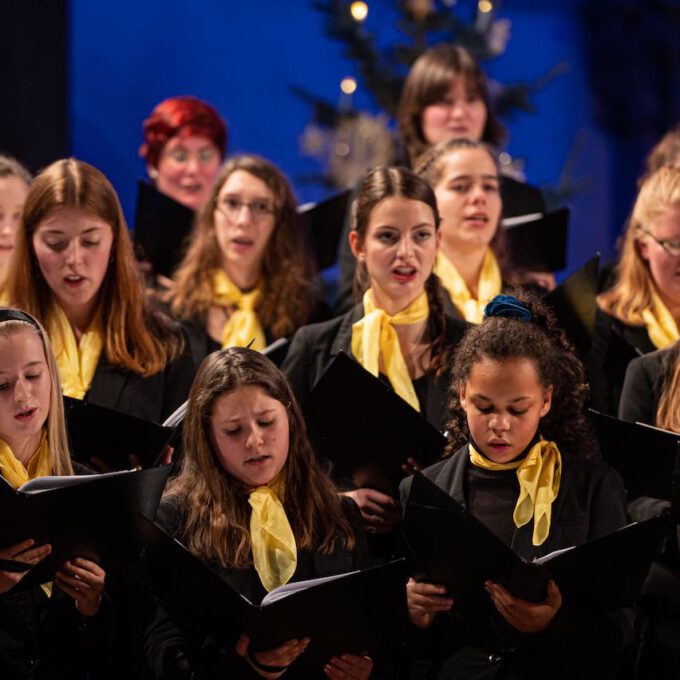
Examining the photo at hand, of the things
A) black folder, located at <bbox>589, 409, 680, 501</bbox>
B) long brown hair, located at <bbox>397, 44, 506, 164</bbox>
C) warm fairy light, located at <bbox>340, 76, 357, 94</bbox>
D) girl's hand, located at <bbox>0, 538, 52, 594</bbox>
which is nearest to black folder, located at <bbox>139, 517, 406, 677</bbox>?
girl's hand, located at <bbox>0, 538, 52, 594</bbox>

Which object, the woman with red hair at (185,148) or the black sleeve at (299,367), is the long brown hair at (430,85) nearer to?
the woman with red hair at (185,148)

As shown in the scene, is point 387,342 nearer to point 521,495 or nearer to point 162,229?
point 521,495

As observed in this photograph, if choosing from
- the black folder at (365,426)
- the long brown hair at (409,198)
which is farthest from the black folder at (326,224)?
the black folder at (365,426)

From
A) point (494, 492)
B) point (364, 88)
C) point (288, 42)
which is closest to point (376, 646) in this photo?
point (494, 492)

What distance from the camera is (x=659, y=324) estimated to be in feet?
12.9

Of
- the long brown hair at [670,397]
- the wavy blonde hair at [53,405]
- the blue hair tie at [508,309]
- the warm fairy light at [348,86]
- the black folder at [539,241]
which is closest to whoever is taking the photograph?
the wavy blonde hair at [53,405]

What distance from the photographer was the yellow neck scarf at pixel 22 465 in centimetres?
297

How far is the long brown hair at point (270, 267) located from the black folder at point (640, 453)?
1374 millimetres

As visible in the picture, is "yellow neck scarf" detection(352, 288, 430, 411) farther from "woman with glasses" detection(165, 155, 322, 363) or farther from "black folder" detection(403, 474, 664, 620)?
"black folder" detection(403, 474, 664, 620)

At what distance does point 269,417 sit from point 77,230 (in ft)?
3.15

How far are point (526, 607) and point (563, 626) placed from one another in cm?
11

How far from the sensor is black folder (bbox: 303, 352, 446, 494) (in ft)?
10.2

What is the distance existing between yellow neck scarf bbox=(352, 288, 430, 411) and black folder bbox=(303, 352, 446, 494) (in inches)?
13.4

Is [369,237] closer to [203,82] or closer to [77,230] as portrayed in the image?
[77,230]
